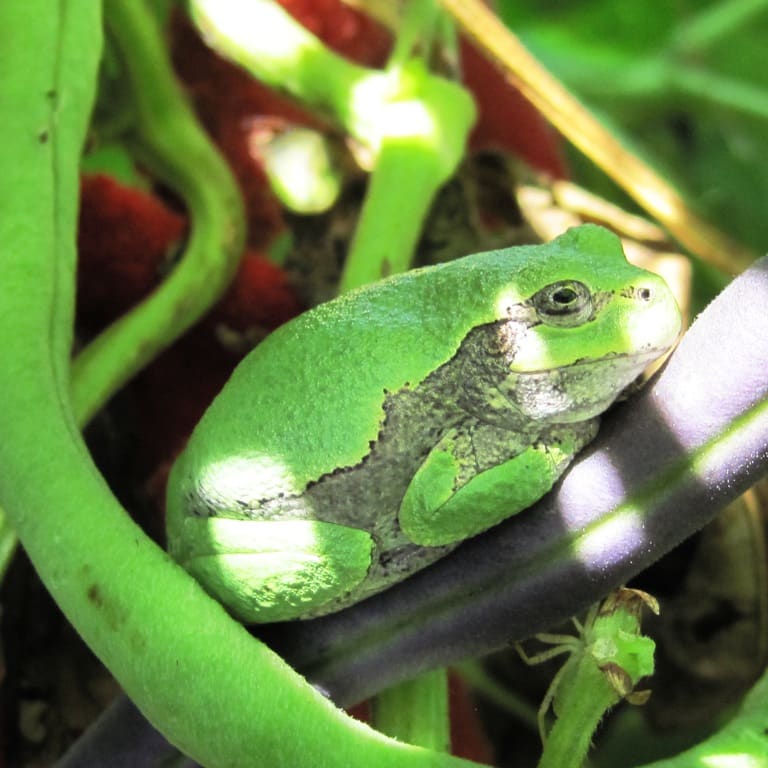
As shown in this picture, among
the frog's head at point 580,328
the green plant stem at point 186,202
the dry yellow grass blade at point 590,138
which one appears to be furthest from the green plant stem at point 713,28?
the frog's head at point 580,328

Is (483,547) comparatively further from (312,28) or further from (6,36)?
(312,28)

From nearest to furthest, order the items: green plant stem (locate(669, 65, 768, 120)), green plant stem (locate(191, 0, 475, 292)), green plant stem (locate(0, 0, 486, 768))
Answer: green plant stem (locate(0, 0, 486, 768)) → green plant stem (locate(191, 0, 475, 292)) → green plant stem (locate(669, 65, 768, 120))

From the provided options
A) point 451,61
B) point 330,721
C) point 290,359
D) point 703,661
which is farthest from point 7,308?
point 703,661

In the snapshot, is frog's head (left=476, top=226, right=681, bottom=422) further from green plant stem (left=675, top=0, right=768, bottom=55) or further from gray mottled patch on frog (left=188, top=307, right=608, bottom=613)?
green plant stem (left=675, top=0, right=768, bottom=55)

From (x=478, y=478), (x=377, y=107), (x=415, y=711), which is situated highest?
(x=377, y=107)

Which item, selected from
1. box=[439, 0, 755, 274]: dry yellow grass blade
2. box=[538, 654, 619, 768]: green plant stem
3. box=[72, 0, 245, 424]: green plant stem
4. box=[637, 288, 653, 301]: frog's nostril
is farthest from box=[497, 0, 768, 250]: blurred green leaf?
box=[538, 654, 619, 768]: green plant stem

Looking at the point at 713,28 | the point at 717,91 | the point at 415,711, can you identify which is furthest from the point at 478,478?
the point at 713,28

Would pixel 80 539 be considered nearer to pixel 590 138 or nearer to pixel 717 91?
pixel 590 138

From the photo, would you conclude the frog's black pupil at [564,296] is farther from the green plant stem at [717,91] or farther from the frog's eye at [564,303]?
the green plant stem at [717,91]
